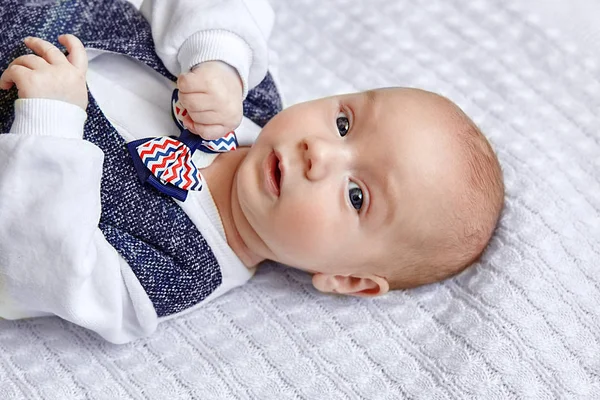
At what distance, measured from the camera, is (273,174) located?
45.4 inches

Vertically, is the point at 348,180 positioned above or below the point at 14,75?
below

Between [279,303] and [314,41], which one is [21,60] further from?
[314,41]

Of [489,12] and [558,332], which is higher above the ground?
[489,12]

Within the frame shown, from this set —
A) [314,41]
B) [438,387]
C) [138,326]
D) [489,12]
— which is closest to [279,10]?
[314,41]

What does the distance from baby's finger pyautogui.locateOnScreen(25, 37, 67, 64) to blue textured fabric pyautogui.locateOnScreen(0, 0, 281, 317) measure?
→ 8 centimetres

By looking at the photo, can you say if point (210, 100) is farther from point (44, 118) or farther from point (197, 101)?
point (44, 118)

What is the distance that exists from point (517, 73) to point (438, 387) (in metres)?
0.68

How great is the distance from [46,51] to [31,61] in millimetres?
27

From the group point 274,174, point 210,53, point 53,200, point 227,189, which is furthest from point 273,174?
point 53,200

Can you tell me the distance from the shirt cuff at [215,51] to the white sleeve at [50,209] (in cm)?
23

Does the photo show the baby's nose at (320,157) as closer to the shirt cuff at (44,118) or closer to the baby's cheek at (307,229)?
the baby's cheek at (307,229)

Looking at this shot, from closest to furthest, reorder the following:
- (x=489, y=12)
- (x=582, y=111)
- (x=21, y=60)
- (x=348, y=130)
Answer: (x=21, y=60) < (x=348, y=130) < (x=582, y=111) < (x=489, y=12)

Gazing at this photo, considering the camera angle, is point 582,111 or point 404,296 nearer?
point 404,296

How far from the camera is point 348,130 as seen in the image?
1169 millimetres
